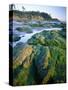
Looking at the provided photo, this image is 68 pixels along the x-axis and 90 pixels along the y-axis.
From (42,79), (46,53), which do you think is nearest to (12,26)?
(46,53)

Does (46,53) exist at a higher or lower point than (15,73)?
higher

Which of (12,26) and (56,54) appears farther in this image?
(56,54)

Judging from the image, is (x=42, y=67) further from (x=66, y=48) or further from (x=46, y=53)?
(x=66, y=48)
